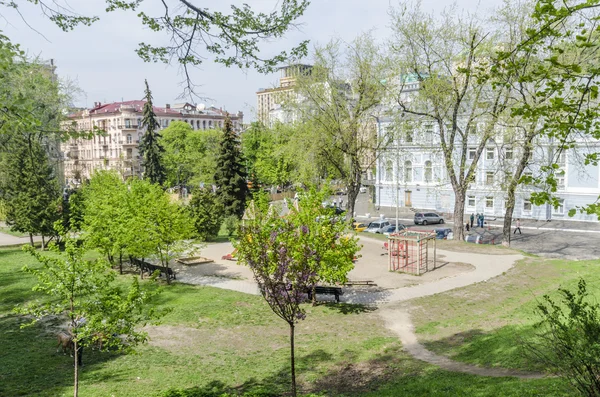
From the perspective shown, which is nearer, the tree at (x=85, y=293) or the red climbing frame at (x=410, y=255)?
the tree at (x=85, y=293)

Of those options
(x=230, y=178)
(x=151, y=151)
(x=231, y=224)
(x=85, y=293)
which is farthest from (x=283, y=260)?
(x=151, y=151)

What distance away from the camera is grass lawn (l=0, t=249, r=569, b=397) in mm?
10727

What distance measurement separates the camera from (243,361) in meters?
13.2

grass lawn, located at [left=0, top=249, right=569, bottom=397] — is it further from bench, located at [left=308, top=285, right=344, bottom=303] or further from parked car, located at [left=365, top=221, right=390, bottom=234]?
parked car, located at [left=365, top=221, right=390, bottom=234]

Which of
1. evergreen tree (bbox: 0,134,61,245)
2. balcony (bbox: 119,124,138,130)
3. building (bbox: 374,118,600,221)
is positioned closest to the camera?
evergreen tree (bbox: 0,134,61,245)

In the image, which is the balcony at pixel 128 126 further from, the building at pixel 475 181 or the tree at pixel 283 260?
the tree at pixel 283 260

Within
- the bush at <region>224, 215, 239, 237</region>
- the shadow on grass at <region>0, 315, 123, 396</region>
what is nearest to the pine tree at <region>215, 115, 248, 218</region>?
the bush at <region>224, 215, 239, 237</region>

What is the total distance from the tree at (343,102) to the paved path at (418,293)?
410 inches

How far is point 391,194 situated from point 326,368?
44550mm

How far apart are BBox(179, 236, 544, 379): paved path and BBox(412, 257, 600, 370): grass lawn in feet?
1.21

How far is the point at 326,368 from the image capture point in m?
12.5

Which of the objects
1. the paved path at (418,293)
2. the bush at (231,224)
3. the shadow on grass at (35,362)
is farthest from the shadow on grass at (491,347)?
the bush at (231,224)

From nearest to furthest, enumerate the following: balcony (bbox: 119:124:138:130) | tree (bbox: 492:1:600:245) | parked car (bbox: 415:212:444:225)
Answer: tree (bbox: 492:1:600:245)
parked car (bbox: 415:212:444:225)
balcony (bbox: 119:124:138:130)

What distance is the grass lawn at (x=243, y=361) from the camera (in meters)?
10.7
